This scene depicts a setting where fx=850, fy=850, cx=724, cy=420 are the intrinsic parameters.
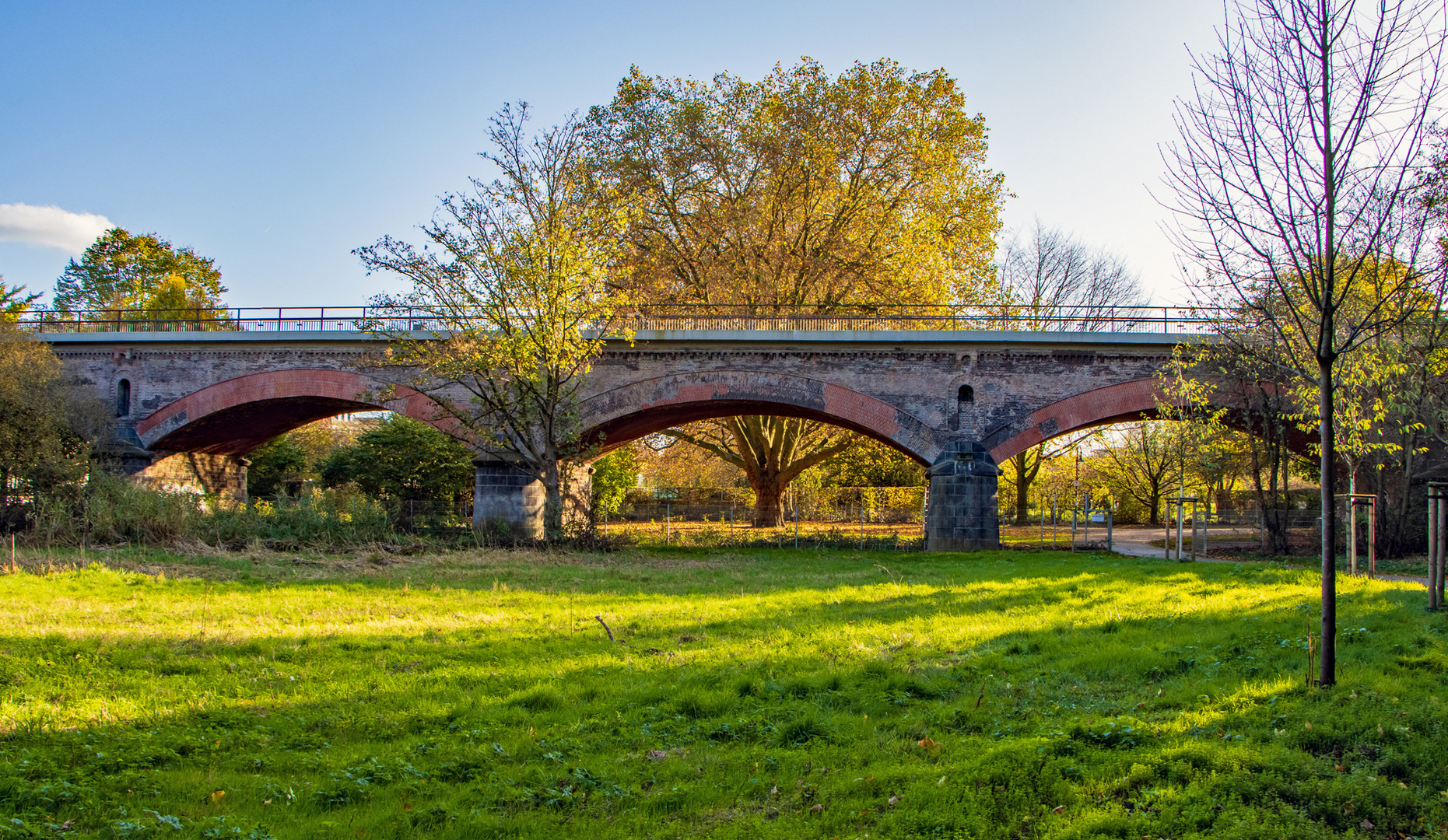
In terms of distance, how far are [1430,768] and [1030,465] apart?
31.7m

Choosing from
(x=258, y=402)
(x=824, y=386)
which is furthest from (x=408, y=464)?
(x=824, y=386)

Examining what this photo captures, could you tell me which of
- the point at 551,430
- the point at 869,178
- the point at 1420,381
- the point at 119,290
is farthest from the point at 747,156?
the point at 119,290

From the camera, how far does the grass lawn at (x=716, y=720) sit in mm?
3859

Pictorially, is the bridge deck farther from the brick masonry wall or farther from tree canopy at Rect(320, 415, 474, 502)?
tree canopy at Rect(320, 415, 474, 502)

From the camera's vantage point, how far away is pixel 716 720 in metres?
5.30

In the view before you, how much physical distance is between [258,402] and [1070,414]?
2021 centimetres

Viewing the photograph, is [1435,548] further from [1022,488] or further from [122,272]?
[122,272]

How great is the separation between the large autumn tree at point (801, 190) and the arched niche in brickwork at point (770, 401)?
4764 mm

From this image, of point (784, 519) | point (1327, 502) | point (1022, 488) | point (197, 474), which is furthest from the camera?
point (1022, 488)

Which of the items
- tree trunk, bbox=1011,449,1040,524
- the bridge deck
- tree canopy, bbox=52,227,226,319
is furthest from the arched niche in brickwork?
tree canopy, bbox=52,227,226,319

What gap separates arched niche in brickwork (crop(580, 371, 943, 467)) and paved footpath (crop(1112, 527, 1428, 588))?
4.97m

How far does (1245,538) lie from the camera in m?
23.1

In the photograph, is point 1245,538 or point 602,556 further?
point 1245,538

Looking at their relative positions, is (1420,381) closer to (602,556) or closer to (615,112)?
(602,556)
